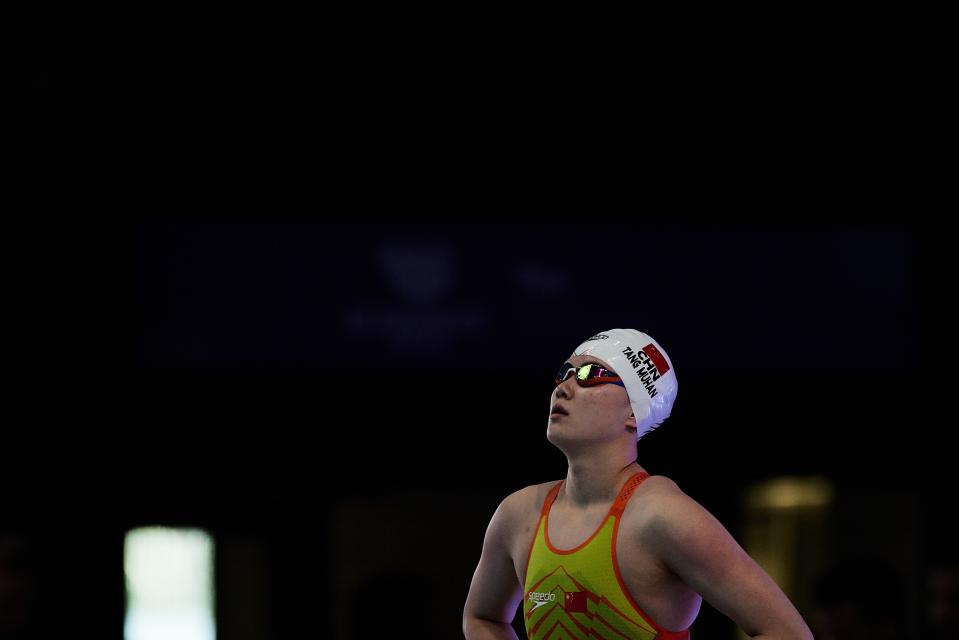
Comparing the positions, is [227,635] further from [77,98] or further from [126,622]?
[77,98]

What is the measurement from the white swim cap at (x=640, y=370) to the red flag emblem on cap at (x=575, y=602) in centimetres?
48

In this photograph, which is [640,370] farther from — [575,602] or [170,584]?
[170,584]

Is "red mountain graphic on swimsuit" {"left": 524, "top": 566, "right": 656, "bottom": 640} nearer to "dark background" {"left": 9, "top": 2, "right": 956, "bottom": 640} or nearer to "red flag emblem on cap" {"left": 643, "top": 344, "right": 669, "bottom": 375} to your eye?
"red flag emblem on cap" {"left": 643, "top": 344, "right": 669, "bottom": 375}

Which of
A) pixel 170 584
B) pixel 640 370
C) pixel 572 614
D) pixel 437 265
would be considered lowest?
pixel 572 614

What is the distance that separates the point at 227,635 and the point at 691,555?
21.4 ft

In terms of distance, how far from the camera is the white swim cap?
3990mm

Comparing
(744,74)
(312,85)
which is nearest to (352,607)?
(312,85)

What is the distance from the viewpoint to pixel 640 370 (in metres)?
4.02

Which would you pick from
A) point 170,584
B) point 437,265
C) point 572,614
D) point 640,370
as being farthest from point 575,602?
point 170,584

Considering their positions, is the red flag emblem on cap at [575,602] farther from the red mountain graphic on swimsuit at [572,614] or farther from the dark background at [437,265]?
the dark background at [437,265]

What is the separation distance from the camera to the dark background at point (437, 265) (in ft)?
29.0

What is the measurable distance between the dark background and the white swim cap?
4.77 metres

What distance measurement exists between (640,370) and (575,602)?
0.64 meters

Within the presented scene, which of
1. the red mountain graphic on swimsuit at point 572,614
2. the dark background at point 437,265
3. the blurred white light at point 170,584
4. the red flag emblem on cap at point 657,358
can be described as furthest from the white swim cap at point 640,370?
the blurred white light at point 170,584
